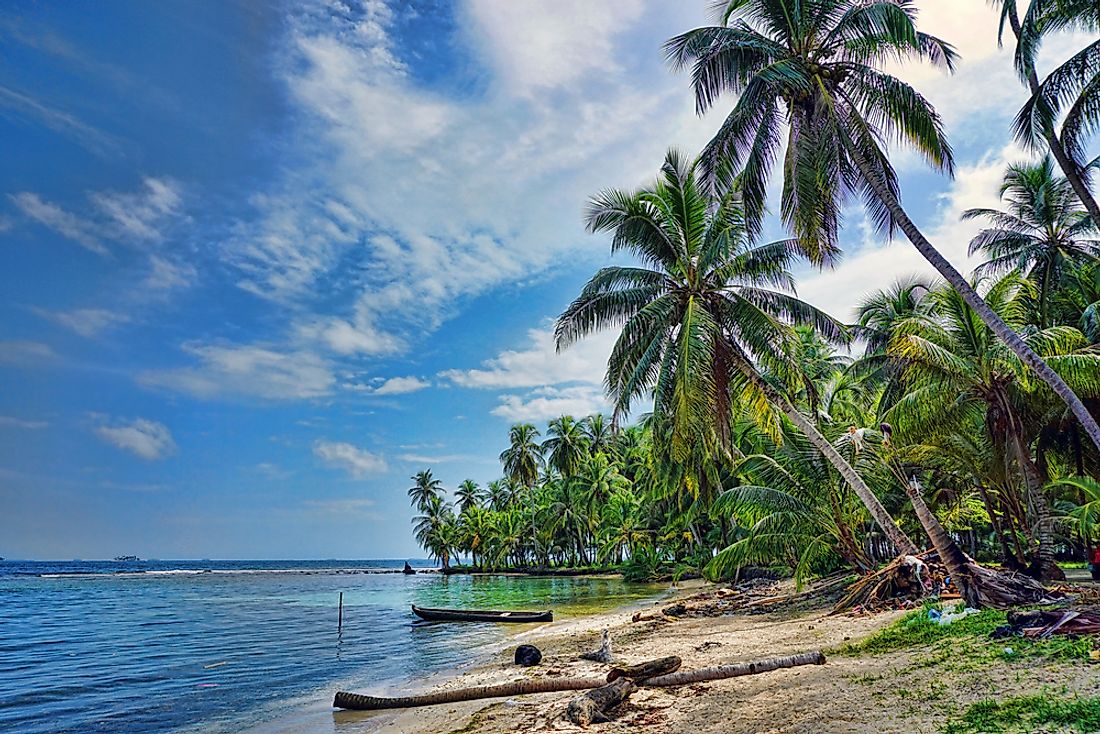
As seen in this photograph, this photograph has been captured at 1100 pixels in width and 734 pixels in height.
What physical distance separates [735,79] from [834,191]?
3.25 m

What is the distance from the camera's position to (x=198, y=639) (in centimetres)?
2298

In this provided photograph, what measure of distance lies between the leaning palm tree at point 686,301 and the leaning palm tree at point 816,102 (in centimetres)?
120

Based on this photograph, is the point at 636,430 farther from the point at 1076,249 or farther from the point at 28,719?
the point at 28,719

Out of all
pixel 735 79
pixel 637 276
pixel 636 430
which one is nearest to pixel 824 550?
pixel 637 276

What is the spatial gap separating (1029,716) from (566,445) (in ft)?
169

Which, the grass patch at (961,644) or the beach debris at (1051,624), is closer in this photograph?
the grass patch at (961,644)

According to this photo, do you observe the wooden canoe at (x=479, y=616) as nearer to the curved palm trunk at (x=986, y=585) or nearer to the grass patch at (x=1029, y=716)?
the curved palm trunk at (x=986, y=585)

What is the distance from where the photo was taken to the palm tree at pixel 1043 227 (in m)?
20.9

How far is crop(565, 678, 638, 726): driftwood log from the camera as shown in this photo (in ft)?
25.3

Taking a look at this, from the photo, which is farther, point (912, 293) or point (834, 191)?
point (912, 293)

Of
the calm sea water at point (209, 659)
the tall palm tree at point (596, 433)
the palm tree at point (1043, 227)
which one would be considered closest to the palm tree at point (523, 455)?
the tall palm tree at point (596, 433)

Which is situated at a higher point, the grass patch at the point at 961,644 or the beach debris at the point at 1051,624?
the beach debris at the point at 1051,624

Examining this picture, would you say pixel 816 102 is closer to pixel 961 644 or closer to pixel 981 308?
pixel 981 308

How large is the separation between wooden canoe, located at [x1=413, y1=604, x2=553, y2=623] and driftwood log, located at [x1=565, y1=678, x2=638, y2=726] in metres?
15.4
